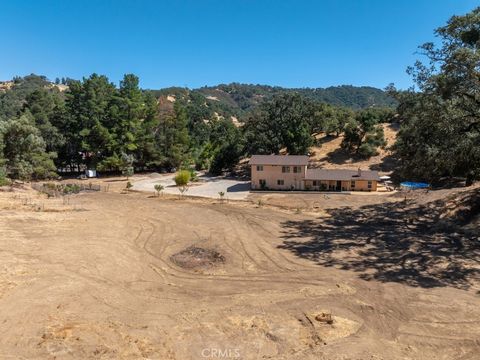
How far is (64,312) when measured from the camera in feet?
44.4

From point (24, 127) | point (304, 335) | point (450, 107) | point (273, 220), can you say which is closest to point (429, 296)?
point (304, 335)

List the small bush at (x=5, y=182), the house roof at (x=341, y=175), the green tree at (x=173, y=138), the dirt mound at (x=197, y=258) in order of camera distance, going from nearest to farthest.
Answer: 1. the dirt mound at (x=197, y=258)
2. the small bush at (x=5, y=182)
3. the house roof at (x=341, y=175)
4. the green tree at (x=173, y=138)

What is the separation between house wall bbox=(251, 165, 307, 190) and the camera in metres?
48.4

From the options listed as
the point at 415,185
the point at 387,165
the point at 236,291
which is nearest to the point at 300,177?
the point at 415,185

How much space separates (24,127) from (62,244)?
3164cm

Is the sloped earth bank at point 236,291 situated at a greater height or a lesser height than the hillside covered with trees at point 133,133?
lesser

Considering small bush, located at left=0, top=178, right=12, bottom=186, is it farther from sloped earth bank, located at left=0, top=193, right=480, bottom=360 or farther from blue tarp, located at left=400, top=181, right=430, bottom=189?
blue tarp, located at left=400, top=181, right=430, bottom=189

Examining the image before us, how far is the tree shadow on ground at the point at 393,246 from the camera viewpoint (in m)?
17.9

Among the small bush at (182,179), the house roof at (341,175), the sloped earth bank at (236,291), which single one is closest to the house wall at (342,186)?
the house roof at (341,175)

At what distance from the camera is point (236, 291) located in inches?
625

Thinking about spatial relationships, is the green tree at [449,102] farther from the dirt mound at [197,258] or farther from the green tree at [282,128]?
the green tree at [282,128]

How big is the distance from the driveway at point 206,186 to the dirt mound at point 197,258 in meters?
21.9

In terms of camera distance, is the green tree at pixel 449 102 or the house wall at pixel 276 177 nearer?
the green tree at pixel 449 102

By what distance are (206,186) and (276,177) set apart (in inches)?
429
